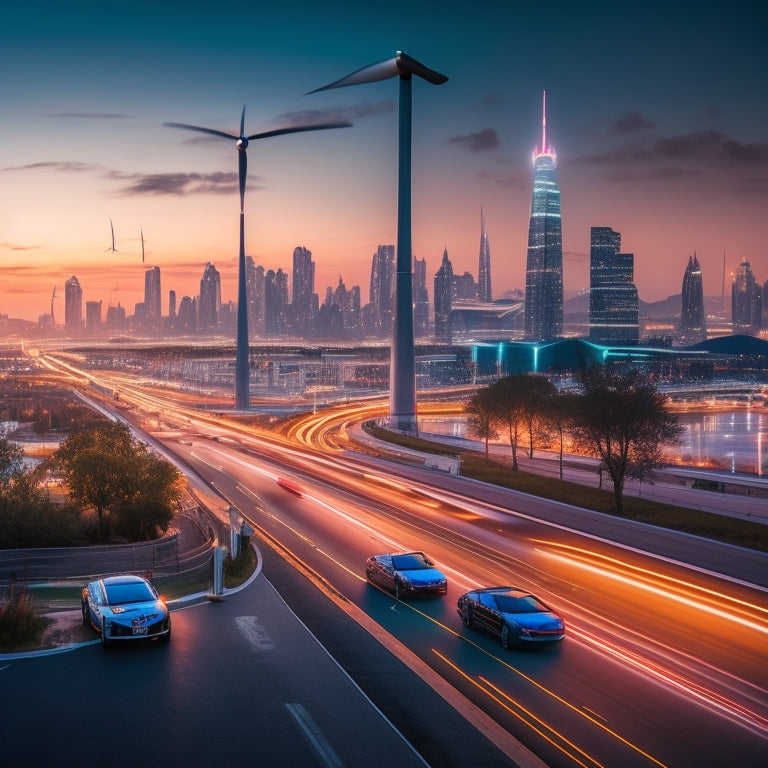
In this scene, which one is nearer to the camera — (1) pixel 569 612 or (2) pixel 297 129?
(1) pixel 569 612

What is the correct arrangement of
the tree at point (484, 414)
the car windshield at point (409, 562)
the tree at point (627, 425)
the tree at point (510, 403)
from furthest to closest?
1. the tree at point (484, 414)
2. the tree at point (510, 403)
3. the tree at point (627, 425)
4. the car windshield at point (409, 562)

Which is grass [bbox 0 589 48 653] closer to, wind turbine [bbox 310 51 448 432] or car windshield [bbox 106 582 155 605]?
car windshield [bbox 106 582 155 605]

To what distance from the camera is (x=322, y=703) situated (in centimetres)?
1413

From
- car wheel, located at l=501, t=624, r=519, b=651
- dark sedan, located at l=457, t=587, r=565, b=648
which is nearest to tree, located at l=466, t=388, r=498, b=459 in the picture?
dark sedan, located at l=457, t=587, r=565, b=648

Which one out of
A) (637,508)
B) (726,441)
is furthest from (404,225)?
(726,441)

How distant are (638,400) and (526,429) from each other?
76.2 ft

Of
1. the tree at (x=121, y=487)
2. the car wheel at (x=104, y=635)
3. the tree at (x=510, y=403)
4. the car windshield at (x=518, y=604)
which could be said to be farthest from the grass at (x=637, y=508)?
the car wheel at (x=104, y=635)

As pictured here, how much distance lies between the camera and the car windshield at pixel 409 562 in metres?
22.8

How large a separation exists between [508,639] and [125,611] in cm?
814

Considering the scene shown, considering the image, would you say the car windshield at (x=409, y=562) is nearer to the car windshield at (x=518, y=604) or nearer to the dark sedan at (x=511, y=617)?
the dark sedan at (x=511, y=617)

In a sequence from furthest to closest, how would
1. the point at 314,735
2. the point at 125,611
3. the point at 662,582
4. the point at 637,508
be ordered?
the point at 637,508 → the point at 662,582 → the point at 125,611 → the point at 314,735

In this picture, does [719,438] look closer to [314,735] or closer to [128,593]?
[128,593]

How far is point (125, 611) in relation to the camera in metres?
17.2

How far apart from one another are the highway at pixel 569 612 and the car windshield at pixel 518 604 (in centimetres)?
87
